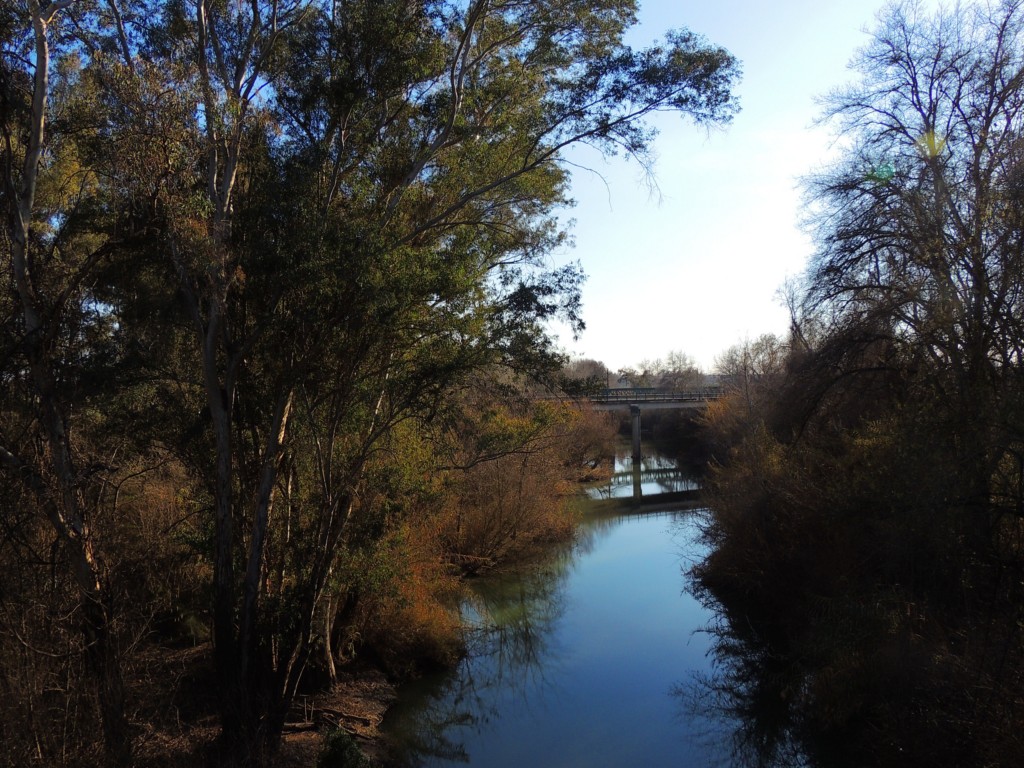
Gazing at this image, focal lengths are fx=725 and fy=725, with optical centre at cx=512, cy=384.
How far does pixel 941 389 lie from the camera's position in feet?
37.5

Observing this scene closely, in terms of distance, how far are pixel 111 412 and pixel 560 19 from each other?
825 cm

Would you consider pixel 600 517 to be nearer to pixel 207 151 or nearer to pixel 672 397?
pixel 672 397

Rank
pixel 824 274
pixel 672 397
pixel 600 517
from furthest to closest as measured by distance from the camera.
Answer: pixel 672 397, pixel 600 517, pixel 824 274

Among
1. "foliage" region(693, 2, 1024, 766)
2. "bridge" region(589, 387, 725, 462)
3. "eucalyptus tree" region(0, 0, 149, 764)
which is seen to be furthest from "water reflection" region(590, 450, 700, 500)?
"eucalyptus tree" region(0, 0, 149, 764)

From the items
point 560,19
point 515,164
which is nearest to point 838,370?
point 515,164

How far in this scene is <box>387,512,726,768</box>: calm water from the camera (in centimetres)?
1102

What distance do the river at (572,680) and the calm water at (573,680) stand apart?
0.09ft

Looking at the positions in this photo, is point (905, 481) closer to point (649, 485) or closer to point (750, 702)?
point (750, 702)

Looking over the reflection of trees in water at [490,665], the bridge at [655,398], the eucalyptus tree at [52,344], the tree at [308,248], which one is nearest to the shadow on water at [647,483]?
A: the bridge at [655,398]

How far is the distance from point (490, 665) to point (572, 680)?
1.82 meters

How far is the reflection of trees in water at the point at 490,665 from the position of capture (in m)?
11.5

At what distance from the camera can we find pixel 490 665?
1458cm

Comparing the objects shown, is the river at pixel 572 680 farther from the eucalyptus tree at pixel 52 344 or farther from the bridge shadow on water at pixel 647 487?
the bridge shadow on water at pixel 647 487

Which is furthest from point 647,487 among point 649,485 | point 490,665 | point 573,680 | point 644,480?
point 573,680
